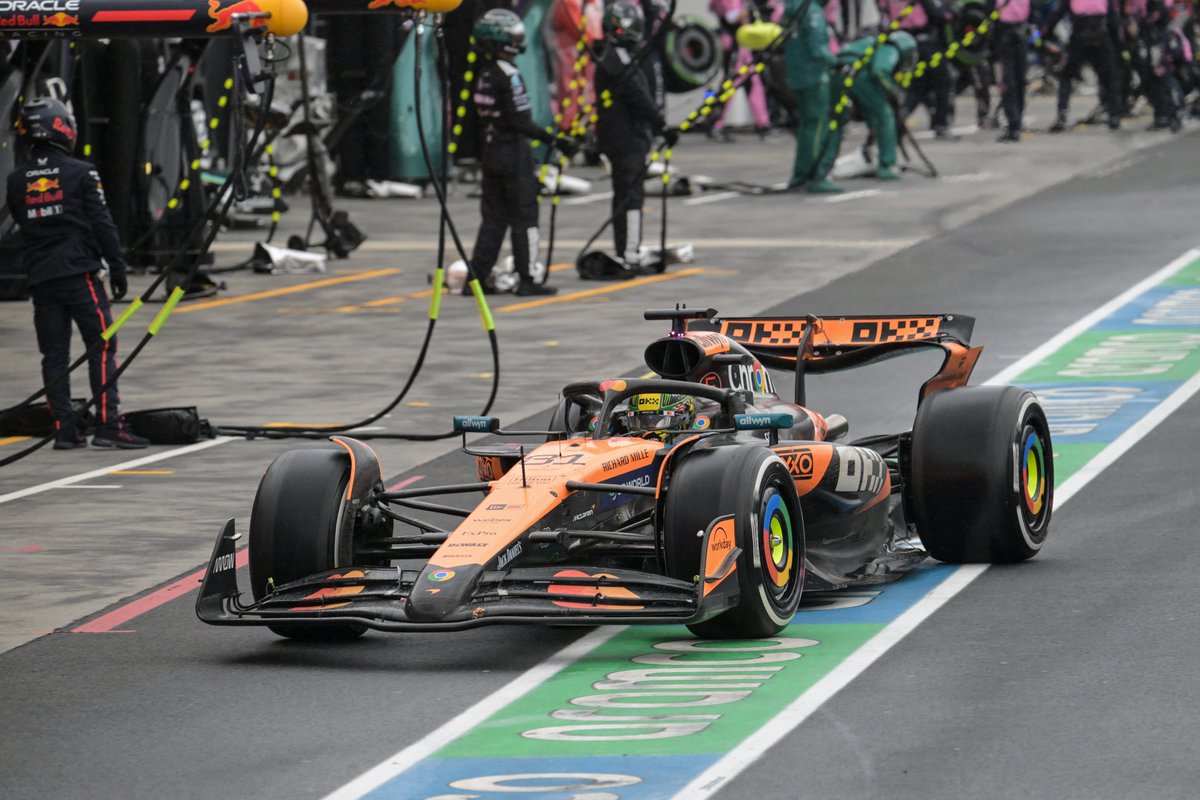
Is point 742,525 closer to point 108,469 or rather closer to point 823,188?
point 108,469

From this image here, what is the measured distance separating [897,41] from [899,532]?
19.6m

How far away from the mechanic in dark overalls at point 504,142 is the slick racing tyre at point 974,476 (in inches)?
421

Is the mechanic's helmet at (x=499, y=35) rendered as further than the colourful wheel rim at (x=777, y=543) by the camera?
Yes

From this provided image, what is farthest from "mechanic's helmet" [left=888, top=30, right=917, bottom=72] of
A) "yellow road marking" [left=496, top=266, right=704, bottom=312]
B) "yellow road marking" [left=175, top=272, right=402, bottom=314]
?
"yellow road marking" [left=175, top=272, right=402, bottom=314]

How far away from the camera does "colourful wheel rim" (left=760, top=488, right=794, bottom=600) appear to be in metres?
8.65

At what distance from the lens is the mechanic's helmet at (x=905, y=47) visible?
28928mm

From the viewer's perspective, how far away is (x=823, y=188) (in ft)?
92.8

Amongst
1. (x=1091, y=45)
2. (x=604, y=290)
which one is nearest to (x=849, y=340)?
(x=604, y=290)

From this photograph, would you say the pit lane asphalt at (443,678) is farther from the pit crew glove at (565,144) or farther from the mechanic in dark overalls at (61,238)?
the pit crew glove at (565,144)

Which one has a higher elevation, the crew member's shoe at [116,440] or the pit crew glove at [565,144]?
the pit crew glove at [565,144]

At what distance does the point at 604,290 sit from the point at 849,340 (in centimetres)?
1032

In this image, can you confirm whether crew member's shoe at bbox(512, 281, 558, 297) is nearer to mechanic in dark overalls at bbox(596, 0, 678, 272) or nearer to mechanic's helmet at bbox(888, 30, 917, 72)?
mechanic in dark overalls at bbox(596, 0, 678, 272)

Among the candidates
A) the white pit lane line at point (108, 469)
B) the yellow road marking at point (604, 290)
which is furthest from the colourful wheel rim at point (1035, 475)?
the yellow road marking at point (604, 290)

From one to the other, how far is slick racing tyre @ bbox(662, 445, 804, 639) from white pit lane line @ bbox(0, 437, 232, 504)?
18.1 ft
